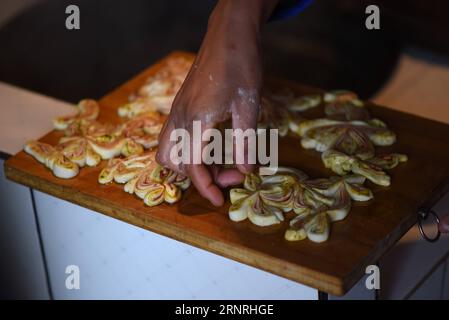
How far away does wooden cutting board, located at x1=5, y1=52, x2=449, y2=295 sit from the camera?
136cm

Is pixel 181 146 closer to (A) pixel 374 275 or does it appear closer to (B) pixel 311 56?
(A) pixel 374 275

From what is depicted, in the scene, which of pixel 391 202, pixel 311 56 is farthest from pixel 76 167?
pixel 311 56

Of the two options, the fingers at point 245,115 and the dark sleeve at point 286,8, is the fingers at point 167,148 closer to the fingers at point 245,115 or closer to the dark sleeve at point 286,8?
the fingers at point 245,115

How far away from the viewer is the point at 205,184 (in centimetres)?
150

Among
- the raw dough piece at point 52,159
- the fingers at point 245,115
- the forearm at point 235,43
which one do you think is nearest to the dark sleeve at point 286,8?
the forearm at point 235,43

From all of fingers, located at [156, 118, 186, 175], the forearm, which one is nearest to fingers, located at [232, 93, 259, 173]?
the forearm

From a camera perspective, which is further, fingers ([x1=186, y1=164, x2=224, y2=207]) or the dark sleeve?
the dark sleeve

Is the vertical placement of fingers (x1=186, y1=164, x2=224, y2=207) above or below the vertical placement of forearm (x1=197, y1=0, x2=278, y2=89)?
below

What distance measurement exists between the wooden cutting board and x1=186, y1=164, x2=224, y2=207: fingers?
0.07 feet

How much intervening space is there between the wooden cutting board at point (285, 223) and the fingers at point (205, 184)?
21 millimetres

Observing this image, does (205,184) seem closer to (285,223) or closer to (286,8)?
(285,223)

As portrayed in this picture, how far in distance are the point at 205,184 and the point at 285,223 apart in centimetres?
17

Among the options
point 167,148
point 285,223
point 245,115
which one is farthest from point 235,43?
point 285,223

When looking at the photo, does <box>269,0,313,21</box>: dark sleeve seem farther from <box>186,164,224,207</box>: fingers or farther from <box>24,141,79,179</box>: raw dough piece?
<box>24,141,79,179</box>: raw dough piece
